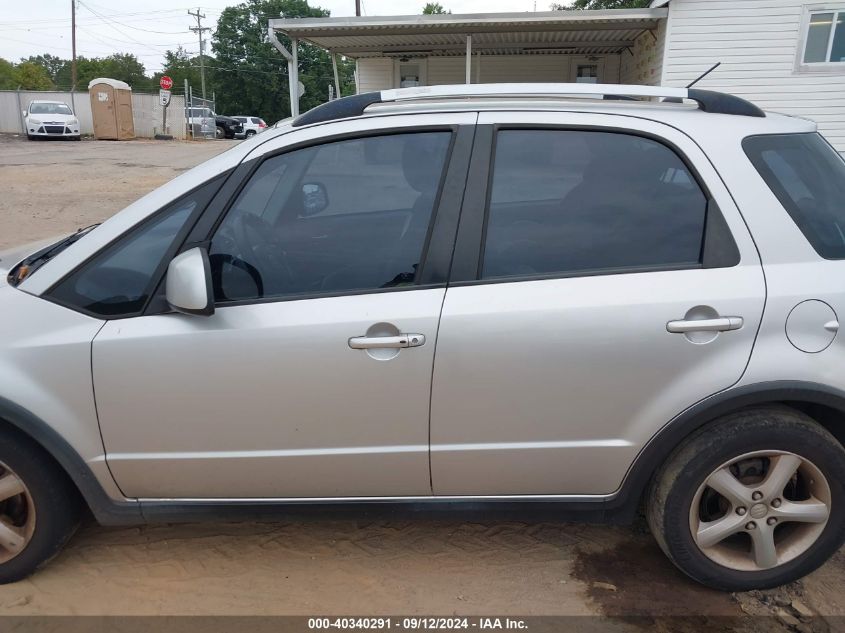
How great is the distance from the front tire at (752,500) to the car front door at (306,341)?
0.95 m

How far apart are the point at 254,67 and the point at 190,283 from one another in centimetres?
6237

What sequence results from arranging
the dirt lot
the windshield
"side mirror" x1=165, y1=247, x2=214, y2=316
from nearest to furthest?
1. "side mirror" x1=165, y1=247, x2=214, y2=316
2. the dirt lot
3. the windshield

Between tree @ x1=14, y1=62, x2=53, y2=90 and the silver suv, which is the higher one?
tree @ x1=14, y1=62, x2=53, y2=90

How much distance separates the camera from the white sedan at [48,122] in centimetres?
2669

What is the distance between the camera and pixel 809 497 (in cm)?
237

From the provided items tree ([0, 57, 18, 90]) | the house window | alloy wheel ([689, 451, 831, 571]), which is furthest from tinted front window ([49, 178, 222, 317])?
tree ([0, 57, 18, 90])

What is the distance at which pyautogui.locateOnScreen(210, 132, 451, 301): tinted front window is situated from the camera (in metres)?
2.28

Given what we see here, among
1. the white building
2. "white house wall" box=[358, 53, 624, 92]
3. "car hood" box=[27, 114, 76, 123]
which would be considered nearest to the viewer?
the white building

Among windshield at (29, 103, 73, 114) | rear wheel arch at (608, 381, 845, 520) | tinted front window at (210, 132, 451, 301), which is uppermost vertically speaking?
windshield at (29, 103, 73, 114)

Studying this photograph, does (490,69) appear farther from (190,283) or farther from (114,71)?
(114,71)

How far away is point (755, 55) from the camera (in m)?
11.8

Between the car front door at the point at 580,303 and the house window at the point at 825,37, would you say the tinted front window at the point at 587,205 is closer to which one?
the car front door at the point at 580,303

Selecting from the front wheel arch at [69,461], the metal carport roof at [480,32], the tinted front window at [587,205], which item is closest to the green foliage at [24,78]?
the metal carport roof at [480,32]

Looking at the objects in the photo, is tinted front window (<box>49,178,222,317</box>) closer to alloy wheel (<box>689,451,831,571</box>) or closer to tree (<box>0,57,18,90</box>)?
alloy wheel (<box>689,451,831,571</box>)
